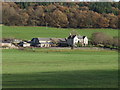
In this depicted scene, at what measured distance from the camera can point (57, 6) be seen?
90.1m

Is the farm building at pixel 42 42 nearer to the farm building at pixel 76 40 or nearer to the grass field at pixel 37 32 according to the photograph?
the farm building at pixel 76 40

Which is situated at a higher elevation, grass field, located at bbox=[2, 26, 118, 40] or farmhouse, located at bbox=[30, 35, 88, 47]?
grass field, located at bbox=[2, 26, 118, 40]

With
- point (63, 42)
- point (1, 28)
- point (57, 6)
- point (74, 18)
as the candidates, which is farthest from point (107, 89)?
point (57, 6)

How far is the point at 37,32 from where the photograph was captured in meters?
71.0

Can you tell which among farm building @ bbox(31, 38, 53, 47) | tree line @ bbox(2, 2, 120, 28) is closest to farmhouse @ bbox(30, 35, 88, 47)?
farm building @ bbox(31, 38, 53, 47)

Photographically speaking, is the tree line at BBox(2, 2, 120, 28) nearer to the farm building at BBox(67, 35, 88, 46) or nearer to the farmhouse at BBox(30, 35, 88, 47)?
the farm building at BBox(67, 35, 88, 46)

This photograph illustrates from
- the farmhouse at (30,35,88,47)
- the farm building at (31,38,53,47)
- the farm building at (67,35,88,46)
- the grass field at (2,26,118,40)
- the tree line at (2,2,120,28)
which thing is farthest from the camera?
the tree line at (2,2,120,28)

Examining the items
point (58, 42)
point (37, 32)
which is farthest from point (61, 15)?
point (58, 42)

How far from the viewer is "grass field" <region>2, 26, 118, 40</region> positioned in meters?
66.6

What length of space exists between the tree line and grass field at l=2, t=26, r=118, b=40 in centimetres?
→ 370

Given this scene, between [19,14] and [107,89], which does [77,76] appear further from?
A: [19,14]

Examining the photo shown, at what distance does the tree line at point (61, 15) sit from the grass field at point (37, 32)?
370 centimetres

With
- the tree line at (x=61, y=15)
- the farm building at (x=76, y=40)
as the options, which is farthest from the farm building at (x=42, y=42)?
the tree line at (x=61, y=15)

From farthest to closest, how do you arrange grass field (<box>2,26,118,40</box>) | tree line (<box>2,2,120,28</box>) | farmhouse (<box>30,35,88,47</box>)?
tree line (<box>2,2,120,28</box>)
grass field (<box>2,26,118,40</box>)
farmhouse (<box>30,35,88,47</box>)
